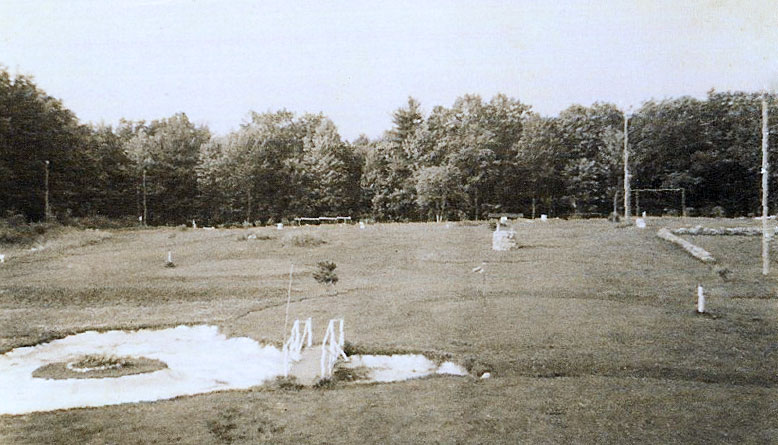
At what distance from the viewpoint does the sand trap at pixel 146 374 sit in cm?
1034

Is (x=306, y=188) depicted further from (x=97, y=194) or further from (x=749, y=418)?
(x=749, y=418)

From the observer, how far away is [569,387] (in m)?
10.1

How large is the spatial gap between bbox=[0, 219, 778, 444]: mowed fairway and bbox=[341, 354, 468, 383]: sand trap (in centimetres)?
40

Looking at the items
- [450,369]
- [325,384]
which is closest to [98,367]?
[325,384]

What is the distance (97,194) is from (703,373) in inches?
1093

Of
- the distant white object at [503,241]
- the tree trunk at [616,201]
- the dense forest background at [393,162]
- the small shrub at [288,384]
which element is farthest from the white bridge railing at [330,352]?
the tree trunk at [616,201]

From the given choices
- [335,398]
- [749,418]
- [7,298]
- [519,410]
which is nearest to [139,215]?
[7,298]

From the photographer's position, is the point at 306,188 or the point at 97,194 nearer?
the point at 97,194

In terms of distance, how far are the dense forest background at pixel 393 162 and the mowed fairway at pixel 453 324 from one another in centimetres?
440

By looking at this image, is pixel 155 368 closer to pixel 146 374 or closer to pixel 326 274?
pixel 146 374

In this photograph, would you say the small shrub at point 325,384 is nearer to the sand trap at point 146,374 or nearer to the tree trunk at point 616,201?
the sand trap at point 146,374

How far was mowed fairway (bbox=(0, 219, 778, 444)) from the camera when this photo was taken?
8.38 metres

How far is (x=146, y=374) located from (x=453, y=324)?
23.8ft

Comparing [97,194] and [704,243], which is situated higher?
[97,194]
